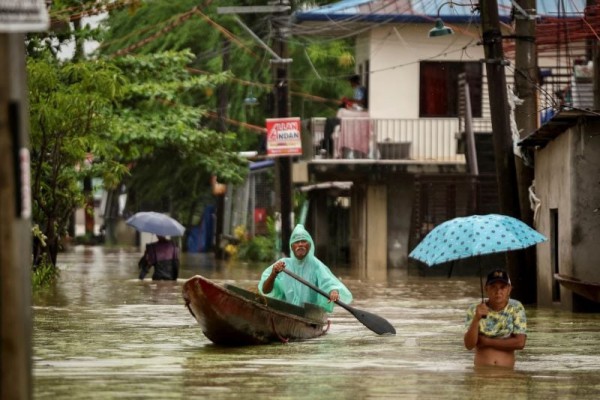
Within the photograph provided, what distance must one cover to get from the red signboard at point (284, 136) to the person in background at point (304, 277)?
18.9 m

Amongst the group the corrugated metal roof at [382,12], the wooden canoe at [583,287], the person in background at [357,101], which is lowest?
the wooden canoe at [583,287]

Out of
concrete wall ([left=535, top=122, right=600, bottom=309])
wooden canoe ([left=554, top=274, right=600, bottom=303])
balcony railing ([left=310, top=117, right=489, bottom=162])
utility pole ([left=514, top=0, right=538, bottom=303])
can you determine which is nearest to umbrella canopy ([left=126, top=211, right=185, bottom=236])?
utility pole ([left=514, top=0, right=538, bottom=303])

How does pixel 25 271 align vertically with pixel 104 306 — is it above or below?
above

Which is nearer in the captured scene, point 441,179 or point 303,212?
point 441,179

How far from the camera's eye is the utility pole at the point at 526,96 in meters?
27.6

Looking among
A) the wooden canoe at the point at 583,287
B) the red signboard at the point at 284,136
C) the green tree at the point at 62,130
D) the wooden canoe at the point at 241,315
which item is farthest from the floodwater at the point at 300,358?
the red signboard at the point at 284,136

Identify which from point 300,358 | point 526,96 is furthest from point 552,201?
point 300,358

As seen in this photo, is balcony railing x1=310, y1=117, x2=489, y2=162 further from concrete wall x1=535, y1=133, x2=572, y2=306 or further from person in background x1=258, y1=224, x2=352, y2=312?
person in background x1=258, y1=224, x2=352, y2=312

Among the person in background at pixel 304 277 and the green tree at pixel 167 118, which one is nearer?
the person in background at pixel 304 277

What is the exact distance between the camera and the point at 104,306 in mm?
26531

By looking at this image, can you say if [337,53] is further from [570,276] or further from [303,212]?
[570,276]

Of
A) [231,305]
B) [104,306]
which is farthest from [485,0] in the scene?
[231,305]

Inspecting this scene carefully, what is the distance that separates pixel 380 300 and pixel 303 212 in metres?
24.4

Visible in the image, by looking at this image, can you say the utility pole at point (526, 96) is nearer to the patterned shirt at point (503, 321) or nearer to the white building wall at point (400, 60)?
the patterned shirt at point (503, 321)
